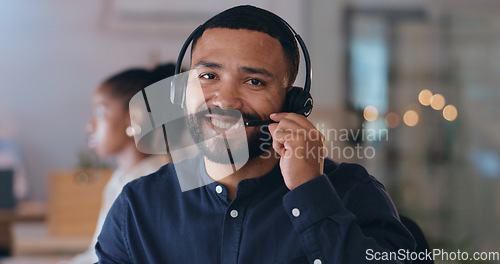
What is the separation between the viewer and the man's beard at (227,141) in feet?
2.53

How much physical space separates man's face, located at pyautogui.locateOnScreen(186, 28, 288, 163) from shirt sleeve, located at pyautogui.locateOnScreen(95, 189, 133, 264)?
0.20m

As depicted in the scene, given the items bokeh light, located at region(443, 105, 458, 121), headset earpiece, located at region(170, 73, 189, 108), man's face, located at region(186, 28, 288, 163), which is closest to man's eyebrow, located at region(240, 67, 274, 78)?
man's face, located at region(186, 28, 288, 163)

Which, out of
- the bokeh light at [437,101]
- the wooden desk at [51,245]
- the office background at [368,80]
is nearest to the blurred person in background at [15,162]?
the office background at [368,80]

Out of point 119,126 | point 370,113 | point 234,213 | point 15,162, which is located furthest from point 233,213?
point 15,162

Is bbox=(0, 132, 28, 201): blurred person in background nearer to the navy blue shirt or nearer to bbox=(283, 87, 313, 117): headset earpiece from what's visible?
the navy blue shirt

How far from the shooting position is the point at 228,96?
758mm

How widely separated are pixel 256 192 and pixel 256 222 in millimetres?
51

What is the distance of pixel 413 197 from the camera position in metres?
2.93

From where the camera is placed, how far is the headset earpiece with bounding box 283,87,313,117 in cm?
78

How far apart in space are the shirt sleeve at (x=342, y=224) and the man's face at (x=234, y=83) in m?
0.11

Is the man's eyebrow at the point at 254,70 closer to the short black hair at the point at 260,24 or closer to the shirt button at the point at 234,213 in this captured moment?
the short black hair at the point at 260,24

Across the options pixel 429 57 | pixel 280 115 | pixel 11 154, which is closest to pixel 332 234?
pixel 280 115

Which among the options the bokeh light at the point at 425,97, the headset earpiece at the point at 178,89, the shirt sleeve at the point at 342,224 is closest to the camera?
the shirt sleeve at the point at 342,224

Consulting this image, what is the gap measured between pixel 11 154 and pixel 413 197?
2.36m
